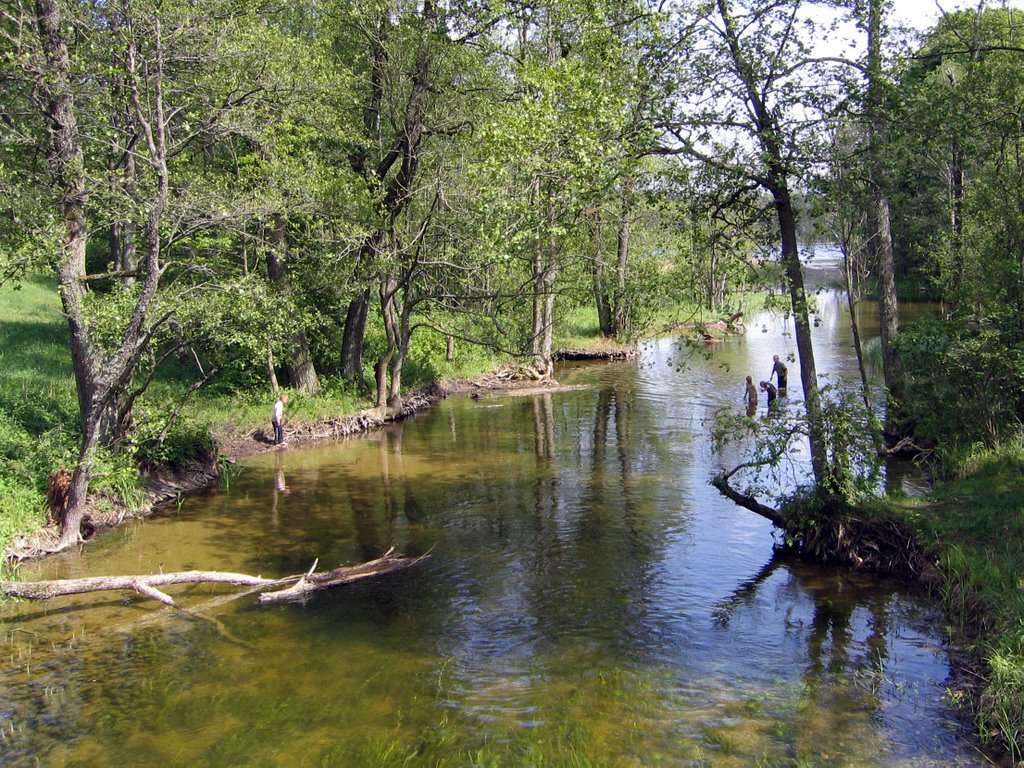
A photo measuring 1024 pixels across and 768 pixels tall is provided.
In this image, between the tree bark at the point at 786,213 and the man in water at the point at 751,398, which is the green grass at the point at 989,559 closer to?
the tree bark at the point at 786,213

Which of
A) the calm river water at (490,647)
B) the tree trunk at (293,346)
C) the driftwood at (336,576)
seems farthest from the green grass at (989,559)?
the tree trunk at (293,346)

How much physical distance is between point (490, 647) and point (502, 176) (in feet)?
23.3

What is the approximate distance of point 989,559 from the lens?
1079 centimetres

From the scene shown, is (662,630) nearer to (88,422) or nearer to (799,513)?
(799,513)

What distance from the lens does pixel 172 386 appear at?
23.3 metres

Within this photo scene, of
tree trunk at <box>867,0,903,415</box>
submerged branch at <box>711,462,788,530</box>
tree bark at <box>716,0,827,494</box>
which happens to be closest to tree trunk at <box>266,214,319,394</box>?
submerged branch at <box>711,462,788,530</box>

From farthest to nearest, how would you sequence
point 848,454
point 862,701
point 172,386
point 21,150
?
point 172,386 → point 21,150 → point 848,454 → point 862,701

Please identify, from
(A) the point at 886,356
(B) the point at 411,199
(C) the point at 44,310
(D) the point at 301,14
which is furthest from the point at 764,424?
(C) the point at 44,310

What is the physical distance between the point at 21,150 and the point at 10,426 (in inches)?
219

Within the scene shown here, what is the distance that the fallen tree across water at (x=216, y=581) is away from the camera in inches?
436

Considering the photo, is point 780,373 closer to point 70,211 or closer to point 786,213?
point 786,213

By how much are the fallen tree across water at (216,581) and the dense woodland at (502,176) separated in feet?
9.13

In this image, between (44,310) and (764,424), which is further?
(44,310)

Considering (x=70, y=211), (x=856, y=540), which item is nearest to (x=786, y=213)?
(x=856, y=540)
